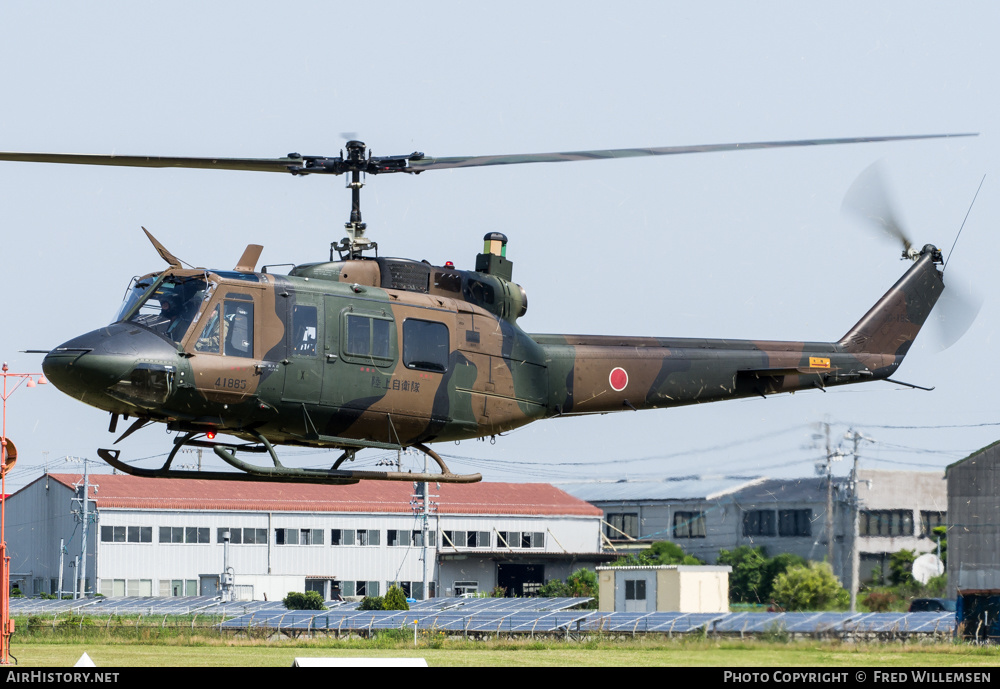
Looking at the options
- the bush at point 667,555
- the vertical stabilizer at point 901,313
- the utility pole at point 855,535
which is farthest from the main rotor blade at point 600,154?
the bush at point 667,555

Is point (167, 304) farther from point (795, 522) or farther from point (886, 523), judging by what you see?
point (886, 523)

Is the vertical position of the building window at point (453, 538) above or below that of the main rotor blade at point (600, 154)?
below

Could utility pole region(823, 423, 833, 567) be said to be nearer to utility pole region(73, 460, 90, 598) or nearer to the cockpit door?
the cockpit door

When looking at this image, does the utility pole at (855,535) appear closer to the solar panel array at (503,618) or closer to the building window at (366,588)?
the solar panel array at (503,618)

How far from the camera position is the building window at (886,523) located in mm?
26594

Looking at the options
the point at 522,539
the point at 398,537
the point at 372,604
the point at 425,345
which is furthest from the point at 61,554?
the point at 425,345

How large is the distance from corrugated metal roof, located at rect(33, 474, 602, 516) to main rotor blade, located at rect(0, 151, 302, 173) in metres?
48.3

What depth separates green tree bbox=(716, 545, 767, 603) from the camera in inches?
1179

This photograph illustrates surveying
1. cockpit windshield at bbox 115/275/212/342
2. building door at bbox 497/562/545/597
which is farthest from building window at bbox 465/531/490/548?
cockpit windshield at bbox 115/275/212/342

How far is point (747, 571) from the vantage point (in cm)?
3184

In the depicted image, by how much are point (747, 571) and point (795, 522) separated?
13.1ft

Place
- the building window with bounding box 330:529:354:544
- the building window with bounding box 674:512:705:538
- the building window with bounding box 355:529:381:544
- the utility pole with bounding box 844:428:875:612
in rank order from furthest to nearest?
the building window with bounding box 355:529:381:544
the building window with bounding box 330:529:354:544
the building window with bounding box 674:512:705:538
the utility pole with bounding box 844:428:875:612

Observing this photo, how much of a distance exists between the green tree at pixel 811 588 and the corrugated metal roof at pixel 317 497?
40.1 metres
